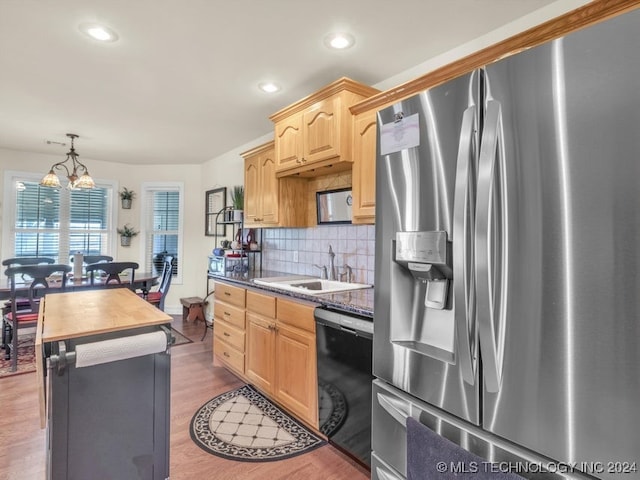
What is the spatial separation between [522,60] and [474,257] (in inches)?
21.8

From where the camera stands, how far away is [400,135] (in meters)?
1.28

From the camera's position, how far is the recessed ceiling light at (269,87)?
277 centimetres

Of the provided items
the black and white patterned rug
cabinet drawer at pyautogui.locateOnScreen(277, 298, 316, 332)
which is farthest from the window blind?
cabinet drawer at pyautogui.locateOnScreen(277, 298, 316, 332)

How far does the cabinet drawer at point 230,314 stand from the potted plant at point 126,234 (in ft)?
10.6

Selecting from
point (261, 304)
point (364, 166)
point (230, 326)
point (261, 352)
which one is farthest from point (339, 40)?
point (230, 326)

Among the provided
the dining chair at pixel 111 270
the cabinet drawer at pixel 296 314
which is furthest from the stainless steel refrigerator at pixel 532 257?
the dining chair at pixel 111 270

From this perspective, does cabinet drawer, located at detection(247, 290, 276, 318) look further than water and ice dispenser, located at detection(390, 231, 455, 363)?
Yes

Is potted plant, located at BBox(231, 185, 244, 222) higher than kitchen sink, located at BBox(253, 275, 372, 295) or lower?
higher

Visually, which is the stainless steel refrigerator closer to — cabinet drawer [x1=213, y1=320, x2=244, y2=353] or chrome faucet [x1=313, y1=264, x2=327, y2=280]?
chrome faucet [x1=313, y1=264, x2=327, y2=280]

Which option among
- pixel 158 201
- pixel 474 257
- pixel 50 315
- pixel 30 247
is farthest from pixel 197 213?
pixel 474 257

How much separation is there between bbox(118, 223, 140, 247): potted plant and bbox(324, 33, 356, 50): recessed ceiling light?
493cm

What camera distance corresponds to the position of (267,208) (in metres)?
3.39

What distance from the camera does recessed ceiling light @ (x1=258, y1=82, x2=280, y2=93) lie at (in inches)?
109

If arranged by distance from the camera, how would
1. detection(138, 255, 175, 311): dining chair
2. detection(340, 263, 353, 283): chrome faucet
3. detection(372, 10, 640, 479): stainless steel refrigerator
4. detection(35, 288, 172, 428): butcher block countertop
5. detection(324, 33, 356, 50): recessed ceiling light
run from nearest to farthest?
detection(372, 10, 640, 479): stainless steel refrigerator < detection(35, 288, 172, 428): butcher block countertop < detection(324, 33, 356, 50): recessed ceiling light < detection(340, 263, 353, 283): chrome faucet < detection(138, 255, 175, 311): dining chair
